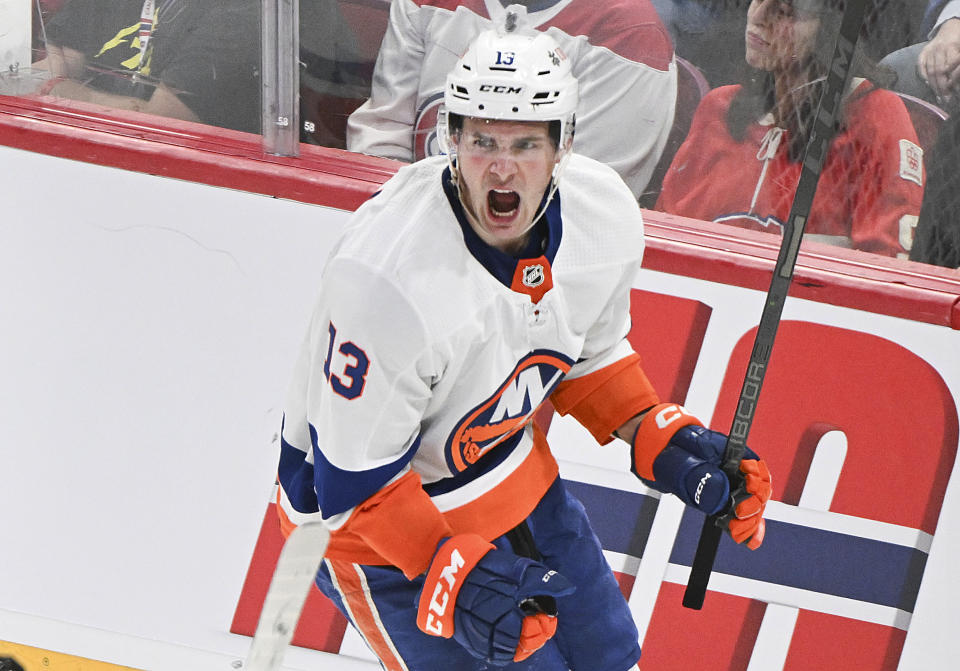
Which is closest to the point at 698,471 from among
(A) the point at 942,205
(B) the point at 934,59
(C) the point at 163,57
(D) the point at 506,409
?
(D) the point at 506,409

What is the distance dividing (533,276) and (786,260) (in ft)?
1.28

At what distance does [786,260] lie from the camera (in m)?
1.48

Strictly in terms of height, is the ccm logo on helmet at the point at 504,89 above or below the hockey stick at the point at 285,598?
above

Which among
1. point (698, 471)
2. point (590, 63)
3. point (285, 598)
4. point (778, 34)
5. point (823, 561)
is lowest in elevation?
point (823, 561)

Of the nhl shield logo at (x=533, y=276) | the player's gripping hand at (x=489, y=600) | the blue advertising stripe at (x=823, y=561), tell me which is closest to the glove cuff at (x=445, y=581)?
the player's gripping hand at (x=489, y=600)

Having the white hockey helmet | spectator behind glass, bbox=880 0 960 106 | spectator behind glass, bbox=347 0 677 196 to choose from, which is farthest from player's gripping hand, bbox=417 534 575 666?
spectator behind glass, bbox=880 0 960 106

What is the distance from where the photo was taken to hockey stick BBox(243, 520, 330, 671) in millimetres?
1308

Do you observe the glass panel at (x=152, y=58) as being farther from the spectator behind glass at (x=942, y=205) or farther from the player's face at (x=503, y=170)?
the spectator behind glass at (x=942, y=205)

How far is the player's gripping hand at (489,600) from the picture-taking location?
1.29m

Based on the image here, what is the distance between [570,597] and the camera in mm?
1632

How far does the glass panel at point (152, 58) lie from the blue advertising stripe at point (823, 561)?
4.11ft

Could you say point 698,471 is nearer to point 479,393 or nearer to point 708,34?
point 479,393

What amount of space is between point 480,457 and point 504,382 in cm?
18

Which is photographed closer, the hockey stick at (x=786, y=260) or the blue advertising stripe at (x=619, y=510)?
the hockey stick at (x=786, y=260)
